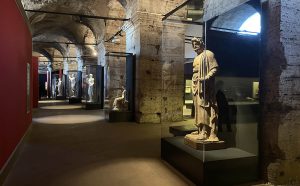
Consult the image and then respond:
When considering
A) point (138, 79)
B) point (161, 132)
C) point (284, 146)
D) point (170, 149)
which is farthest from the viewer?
point (138, 79)

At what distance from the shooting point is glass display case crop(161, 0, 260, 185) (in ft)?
11.8

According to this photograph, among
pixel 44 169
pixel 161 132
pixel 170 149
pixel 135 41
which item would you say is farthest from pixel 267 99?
pixel 135 41

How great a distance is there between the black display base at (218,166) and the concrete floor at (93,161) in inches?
9.4

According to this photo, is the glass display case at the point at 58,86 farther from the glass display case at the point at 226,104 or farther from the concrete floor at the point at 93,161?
the glass display case at the point at 226,104

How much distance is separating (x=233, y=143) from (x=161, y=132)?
357cm

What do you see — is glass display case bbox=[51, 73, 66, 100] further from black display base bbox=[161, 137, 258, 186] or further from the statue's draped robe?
black display base bbox=[161, 137, 258, 186]

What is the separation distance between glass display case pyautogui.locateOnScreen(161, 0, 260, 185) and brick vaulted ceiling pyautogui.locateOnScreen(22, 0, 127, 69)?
7.16 metres

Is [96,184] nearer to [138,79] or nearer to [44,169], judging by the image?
[44,169]

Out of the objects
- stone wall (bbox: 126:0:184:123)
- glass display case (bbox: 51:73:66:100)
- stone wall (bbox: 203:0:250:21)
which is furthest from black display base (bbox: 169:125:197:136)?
glass display case (bbox: 51:73:66:100)

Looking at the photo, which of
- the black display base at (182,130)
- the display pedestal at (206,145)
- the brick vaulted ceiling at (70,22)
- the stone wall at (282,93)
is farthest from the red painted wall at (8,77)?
the brick vaulted ceiling at (70,22)

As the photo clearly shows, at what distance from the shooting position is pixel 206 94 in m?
3.93

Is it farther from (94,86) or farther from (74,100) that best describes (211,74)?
(74,100)

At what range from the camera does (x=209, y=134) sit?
13.3ft

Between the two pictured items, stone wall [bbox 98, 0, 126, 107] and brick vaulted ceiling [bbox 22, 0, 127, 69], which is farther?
stone wall [bbox 98, 0, 126, 107]
